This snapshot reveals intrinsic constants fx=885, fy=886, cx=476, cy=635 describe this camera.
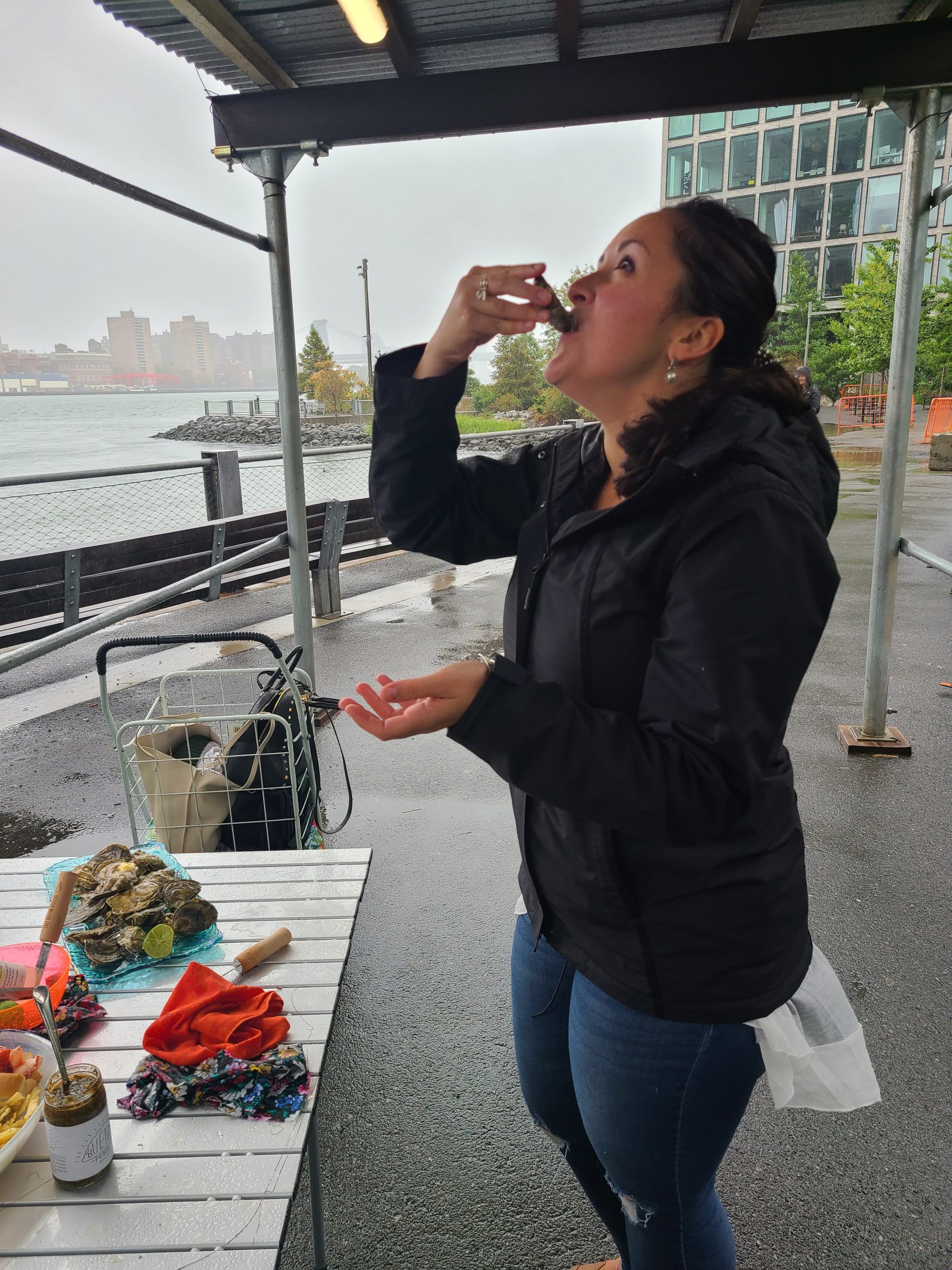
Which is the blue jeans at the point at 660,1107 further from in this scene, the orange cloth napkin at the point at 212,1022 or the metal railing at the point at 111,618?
the metal railing at the point at 111,618

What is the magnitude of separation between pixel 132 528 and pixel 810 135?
55.8 metres

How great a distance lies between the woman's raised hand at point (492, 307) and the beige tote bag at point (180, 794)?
169 cm

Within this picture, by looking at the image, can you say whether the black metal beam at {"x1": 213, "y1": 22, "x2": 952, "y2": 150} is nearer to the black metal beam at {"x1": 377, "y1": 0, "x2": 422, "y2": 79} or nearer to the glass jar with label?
the black metal beam at {"x1": 377, "y1": 0, "x2": 422, "y2": 79}

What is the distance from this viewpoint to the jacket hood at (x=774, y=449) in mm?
1220

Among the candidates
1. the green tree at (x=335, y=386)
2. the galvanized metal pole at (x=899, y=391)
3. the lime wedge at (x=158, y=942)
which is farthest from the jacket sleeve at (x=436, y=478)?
the green tree at (x=335, y=386)

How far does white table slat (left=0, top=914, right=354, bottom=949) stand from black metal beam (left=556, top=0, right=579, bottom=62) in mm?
3113

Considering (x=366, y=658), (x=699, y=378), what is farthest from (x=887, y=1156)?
(x=366, y=658)

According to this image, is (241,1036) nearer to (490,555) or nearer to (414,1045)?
(490,555)

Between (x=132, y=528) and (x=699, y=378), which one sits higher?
(x=699, y=378)

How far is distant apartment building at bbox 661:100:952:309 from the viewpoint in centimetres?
5647

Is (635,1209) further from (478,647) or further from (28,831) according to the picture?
(478,647)

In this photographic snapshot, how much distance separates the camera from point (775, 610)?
44.6 inches

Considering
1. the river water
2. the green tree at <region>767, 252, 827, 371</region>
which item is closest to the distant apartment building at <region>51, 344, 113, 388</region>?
the river water

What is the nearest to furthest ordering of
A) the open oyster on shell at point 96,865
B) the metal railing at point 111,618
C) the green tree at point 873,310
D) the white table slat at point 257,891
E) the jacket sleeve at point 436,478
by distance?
the jacket sleeve at point 436,478 < the open oyster on shell at point 96,865 < the white table slat at point 257,891 < the metal railing at point 111,618 < the green tree at point 873,310
